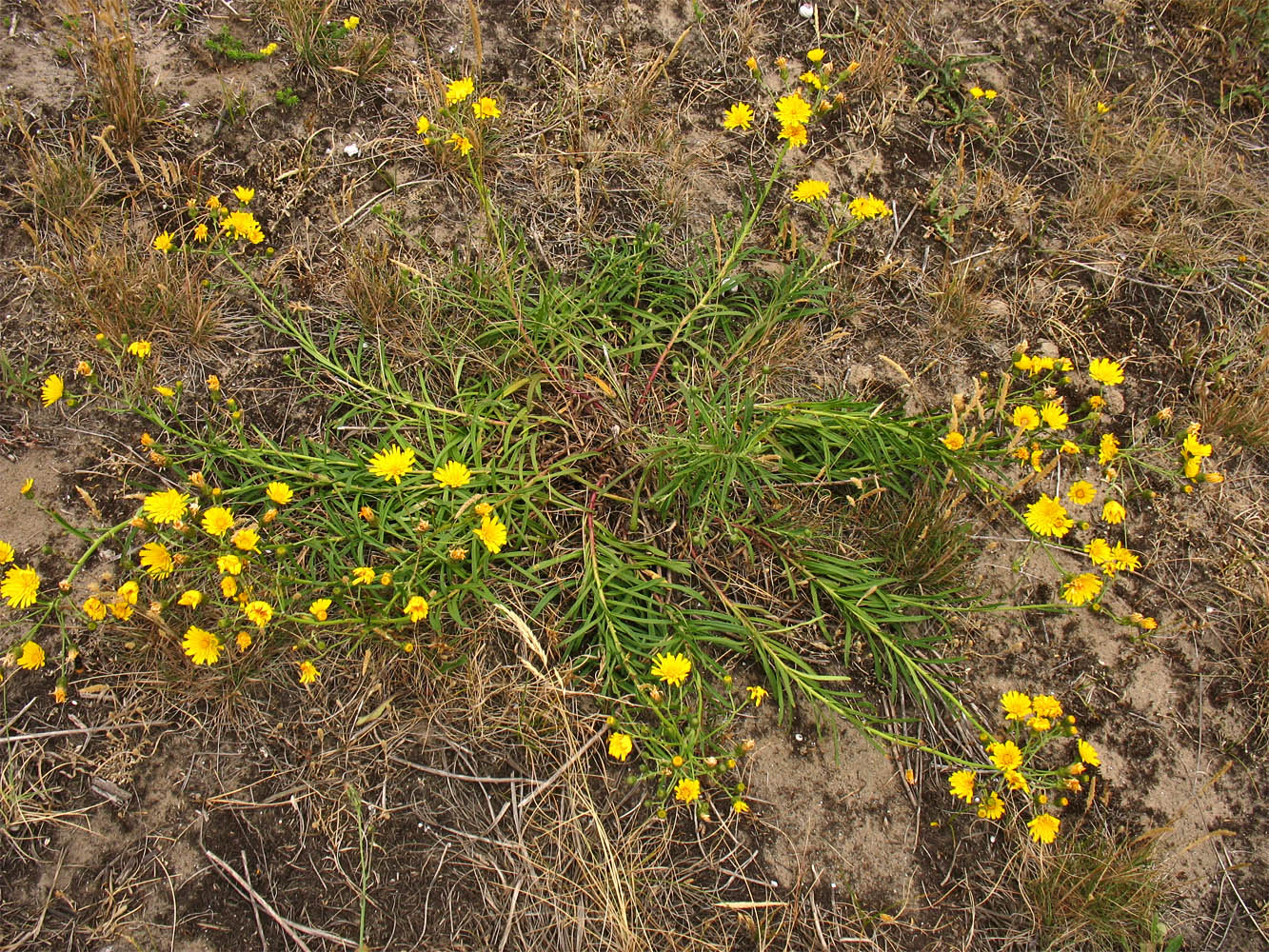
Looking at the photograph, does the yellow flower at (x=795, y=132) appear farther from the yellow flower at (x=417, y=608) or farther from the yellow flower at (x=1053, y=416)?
the yellow flower at (x=417, y=608)

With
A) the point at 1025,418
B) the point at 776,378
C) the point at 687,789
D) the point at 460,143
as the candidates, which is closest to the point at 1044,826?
the point at 687,789

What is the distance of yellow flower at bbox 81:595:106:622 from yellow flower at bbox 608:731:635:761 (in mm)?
Answer: 1266

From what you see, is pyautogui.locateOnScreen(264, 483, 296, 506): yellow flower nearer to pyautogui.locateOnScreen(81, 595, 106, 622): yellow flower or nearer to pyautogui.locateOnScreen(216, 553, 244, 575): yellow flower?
pyautogui.locateOnScreen(216, 553, 244, 575): yellow flower

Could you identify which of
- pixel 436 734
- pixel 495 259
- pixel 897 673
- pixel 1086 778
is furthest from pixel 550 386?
pixel 1086 778

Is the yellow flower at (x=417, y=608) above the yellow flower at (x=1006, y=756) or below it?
above

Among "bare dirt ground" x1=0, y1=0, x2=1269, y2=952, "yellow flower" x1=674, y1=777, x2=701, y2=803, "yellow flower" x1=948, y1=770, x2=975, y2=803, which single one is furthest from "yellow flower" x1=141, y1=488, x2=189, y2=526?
"yellow flower" x1=948, y1=770, x2=975, y2=803

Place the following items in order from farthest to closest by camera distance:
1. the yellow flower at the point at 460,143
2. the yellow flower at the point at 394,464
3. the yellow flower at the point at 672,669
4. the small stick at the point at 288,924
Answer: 1. the yellow flower at the point at 460,143
2. the yellow flower at the point at 394,464
3. the yellow flower at the point at 672,669
4. the small stick at the point at 288,924

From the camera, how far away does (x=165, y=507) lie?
1990 mm

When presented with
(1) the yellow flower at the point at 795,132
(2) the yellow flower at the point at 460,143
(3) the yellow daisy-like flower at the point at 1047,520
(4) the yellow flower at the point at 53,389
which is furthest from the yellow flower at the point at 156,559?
(3) the yellow daisy-like flower at the point at 1047,520

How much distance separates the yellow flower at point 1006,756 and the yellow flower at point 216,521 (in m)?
1.99

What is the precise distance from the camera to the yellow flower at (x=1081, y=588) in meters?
2.22

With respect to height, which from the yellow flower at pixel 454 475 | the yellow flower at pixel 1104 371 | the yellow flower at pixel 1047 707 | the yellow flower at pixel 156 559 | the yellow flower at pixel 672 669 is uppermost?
the yellow flower at pixel 1104 371

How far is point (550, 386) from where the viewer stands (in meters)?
2.61

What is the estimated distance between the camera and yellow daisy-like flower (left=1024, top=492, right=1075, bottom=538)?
2240mm
